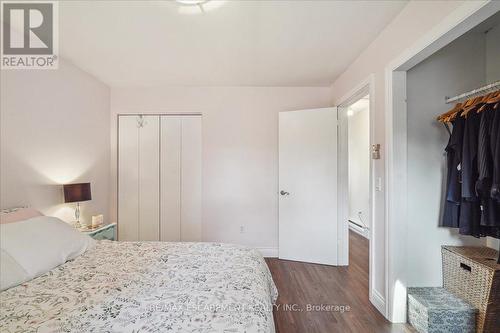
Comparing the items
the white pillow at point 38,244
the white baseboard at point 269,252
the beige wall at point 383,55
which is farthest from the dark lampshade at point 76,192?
the beige wall at point 383,55

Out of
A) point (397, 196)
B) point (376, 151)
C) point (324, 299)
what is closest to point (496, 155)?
point (397, 196)

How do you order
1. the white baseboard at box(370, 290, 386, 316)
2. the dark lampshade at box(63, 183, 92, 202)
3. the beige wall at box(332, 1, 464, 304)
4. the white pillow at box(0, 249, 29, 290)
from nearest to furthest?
the white pillow at box(0, 249, 29, 290) → the beige wall at box(332, 1, 464, 304) → the white baseboard at box(370, 290, 386, 316) → the dark lampshade at box(63, 183, 92, 202)

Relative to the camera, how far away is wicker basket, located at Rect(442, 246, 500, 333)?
5.01ft

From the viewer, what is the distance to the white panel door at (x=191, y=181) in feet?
10.7

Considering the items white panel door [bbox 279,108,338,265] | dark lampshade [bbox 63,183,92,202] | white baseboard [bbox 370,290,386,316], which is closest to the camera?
white baseboard [bbox 370,290,386,316]

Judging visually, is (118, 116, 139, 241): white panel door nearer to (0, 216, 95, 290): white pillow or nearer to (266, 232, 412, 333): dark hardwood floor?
(0, 216, 95, 290): white pillow

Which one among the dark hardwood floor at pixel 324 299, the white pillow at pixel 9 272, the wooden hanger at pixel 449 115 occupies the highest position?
the wooden hanger at pixel 449 115

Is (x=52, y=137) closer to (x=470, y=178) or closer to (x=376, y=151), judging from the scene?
(x=376, y=151)

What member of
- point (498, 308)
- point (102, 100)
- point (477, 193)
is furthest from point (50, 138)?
point (498, 308)

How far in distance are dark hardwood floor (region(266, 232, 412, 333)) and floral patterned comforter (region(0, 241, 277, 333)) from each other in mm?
699

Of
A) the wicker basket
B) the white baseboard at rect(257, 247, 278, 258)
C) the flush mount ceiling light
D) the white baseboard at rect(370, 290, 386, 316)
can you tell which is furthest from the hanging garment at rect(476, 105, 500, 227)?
the white baseboard at rect(257, 247, 278, 258)

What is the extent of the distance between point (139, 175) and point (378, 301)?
3.17 m

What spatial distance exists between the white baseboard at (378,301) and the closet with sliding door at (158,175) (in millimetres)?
2281

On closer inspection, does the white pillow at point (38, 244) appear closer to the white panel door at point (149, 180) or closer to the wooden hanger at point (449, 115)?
the white panel door at point (149, 180)
